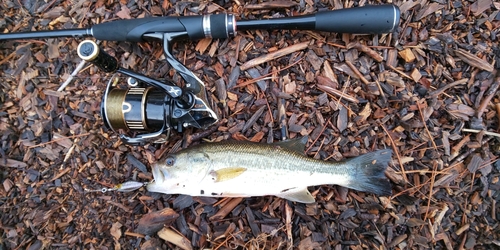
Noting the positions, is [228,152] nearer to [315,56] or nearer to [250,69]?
[250,69]

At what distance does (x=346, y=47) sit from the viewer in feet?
8.55

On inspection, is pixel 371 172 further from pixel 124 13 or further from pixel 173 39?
pixel 124 13

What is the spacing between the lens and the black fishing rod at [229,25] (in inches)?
93.7

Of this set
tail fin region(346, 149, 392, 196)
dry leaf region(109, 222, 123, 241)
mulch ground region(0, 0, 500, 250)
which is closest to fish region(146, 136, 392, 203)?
tail fin region(346, 149, 392, 196)

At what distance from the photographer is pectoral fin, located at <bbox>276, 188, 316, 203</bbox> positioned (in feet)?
7.91

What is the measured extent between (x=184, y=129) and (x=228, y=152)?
1.42ft

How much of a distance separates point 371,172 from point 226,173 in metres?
0.99

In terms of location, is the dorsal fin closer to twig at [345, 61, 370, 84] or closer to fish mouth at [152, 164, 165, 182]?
twig at [345, 61, 370, 84]

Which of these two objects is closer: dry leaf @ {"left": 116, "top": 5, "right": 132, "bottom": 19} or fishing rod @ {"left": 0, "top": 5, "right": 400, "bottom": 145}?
fishing rod @ {"left": 0, "top": 5, "right": 400, "bottom": 145}

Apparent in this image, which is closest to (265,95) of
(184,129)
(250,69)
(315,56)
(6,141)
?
(250,69)

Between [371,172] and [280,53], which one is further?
[280,53]

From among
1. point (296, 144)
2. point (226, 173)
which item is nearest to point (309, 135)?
point (296, 144)

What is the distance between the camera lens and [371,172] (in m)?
2.39

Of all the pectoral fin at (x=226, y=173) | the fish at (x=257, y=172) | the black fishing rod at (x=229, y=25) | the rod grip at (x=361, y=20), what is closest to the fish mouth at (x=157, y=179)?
the fish at (x=257, y=172)
